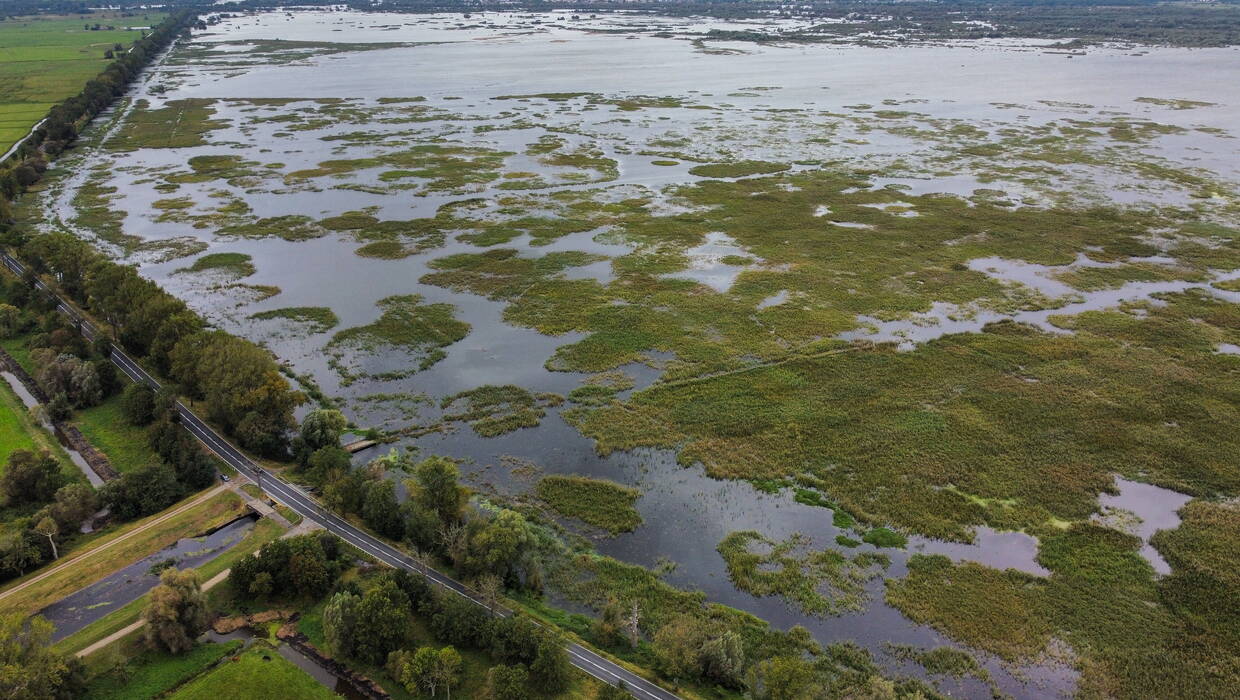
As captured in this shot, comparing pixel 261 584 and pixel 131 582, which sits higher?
pixel 261 584

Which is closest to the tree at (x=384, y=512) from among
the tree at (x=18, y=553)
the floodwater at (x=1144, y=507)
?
the tree at (x=18, y=553)

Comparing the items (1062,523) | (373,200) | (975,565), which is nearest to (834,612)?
(975,565)

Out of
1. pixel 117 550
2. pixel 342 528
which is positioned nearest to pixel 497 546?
pixel 342 528

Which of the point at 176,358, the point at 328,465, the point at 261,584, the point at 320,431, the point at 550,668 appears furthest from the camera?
the point at 176,358

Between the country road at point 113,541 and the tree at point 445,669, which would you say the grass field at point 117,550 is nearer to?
the country road at point 113,541

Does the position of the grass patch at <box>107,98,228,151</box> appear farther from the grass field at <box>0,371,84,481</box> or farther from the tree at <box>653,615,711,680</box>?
the tree at <box>653,615,711,680</box>

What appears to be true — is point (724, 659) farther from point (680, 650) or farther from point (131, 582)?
point (131, 582)
